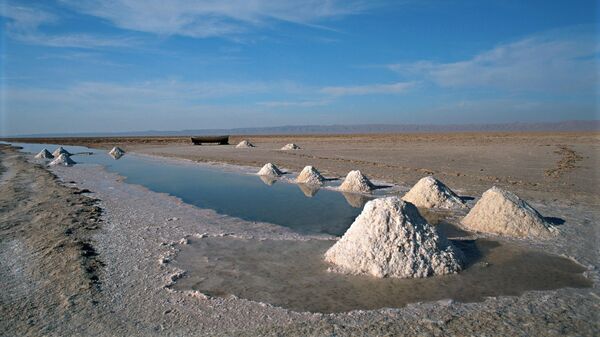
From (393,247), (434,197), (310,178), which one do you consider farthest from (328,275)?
(310,178)

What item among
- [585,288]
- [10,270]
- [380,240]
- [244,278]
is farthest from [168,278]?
[585,288]

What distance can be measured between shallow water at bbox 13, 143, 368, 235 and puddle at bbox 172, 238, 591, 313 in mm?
1446

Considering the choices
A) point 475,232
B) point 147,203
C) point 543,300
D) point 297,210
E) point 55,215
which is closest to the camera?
point 543,300

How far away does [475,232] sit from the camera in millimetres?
5820

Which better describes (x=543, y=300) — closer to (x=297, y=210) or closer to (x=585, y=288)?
(x=585, y=288)

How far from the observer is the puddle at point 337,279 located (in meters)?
3.67

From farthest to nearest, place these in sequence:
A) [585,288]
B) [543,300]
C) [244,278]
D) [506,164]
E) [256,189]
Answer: [506,164] < [256,189] < [244,278] < [585,288] < [543,300]

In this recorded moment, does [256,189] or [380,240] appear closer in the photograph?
[380,240]

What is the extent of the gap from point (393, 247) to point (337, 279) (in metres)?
0.72

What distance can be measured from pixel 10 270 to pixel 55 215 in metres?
2.70

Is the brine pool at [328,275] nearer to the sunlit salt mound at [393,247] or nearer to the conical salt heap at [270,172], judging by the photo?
the sunlit salt mound at [393,247]

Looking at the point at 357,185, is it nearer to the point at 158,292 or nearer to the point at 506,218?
the point at 506,218

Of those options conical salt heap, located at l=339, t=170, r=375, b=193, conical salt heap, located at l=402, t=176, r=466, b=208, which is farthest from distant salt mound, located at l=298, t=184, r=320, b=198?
conical salt heap, located at l=402, t=176, r=466, b=208

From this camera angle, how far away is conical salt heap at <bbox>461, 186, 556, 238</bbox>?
5.59 meters
